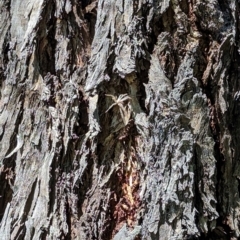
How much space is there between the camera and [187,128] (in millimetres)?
1094

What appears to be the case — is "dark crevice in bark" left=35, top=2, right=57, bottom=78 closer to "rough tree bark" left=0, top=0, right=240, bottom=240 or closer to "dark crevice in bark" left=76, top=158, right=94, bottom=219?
"rough tree bark" left=0, top=0, right=240, bottom=240

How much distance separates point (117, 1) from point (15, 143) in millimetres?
371

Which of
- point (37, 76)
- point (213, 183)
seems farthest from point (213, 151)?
→ point (37, 76)

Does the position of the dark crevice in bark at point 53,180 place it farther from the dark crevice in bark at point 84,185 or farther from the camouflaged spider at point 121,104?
the camouflaged spider at point 121,104

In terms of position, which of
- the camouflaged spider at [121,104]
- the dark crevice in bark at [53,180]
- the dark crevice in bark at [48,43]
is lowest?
the dark crevice in bark at [53,180]

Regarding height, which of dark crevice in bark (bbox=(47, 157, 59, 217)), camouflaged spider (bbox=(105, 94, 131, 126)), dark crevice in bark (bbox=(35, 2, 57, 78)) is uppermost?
dark crevice in bark (bbox=(35, 2, 57, 78))

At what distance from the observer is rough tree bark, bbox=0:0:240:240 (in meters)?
1.09

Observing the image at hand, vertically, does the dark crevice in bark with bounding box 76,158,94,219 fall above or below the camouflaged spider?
below

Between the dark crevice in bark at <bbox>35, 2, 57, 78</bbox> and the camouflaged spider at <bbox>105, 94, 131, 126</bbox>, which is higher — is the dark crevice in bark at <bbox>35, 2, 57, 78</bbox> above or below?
above

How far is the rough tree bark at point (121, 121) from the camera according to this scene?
1.09 meters

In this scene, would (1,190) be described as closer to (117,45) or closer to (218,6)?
(117,45)

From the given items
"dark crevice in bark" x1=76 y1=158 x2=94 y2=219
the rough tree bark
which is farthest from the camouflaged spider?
"dark crevice in bark" x1=76 y1=158 x2=94 y2=219

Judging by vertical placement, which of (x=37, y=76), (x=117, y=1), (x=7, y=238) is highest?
(x=117, y=1)

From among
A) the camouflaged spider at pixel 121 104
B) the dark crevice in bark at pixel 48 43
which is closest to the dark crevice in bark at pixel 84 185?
the camouflaged spider at pixel 121 104
